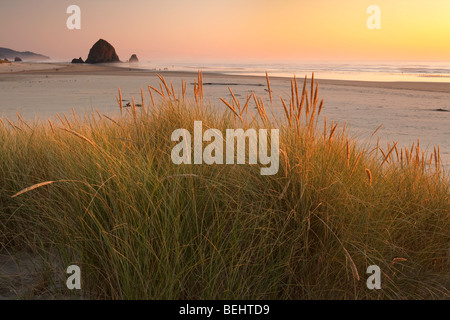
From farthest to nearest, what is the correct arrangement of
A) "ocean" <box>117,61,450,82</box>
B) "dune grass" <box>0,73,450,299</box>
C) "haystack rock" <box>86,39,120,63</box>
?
"haystack rock" <box>86,39,120,63</box> < "ocean" <box>117,61,450,82</box> < "dune grass" <box>0,73,450,299</box>

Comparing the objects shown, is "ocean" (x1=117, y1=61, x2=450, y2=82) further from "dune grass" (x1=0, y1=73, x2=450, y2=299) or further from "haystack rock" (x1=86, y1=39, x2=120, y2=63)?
"haystack rock" (x1=86, y1=39, x2=120, y2=63)

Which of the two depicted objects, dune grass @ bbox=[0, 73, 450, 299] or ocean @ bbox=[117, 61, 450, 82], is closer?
dune grass @ bbox=[0, 73, 450, 299]

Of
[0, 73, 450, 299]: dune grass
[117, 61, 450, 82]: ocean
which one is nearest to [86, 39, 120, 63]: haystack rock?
[117, 61, 450, 82]: ocean

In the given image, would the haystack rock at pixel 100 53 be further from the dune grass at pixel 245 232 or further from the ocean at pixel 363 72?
the dune grass at pixel 245 232

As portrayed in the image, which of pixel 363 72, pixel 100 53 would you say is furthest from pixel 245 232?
pixel 100 53

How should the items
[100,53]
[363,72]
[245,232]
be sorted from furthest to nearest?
[100,53], [363,72], [245,232]

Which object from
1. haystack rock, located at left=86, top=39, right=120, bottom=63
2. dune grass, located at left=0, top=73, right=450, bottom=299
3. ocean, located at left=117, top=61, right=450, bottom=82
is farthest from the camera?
haystack rock, located at left=86, top=39, right=120, bottom=63

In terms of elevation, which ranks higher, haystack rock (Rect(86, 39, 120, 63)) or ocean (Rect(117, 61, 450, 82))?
haystack rock (Rect(86, 39, 120, 63))

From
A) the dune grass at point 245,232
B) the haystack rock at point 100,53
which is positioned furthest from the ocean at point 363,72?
the haystack rock at point 100,53

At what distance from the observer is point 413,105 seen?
10.9 meters

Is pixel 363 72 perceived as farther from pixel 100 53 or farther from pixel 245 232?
pixel 100 53
